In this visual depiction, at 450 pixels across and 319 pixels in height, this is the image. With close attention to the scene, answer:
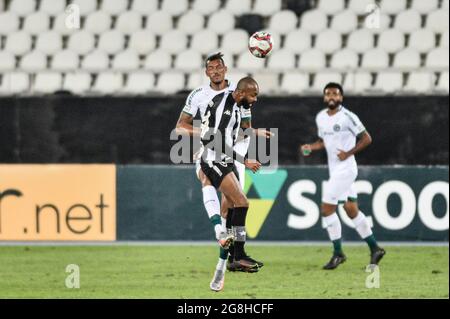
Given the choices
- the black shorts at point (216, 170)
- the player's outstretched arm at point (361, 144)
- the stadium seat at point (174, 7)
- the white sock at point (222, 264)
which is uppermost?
the stadium seat at point (174, 7)

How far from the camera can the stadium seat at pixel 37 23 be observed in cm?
1902

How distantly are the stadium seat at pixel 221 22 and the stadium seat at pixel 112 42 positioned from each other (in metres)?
1.50

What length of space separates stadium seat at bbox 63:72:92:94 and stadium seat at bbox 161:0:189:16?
6.19ft

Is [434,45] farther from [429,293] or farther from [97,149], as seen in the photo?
[429,293]

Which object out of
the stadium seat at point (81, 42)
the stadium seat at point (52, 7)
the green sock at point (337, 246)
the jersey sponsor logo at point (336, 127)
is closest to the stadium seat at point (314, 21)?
the stadium seat at point (81, 42)

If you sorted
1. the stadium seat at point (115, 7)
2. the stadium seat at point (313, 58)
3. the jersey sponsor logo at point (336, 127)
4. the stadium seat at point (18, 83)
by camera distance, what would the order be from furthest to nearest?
the stadium seat at point (115, 7) < the stadium seat at point (313, 58) < the stadium seat at point (18, 83) < the jersey sponsor logo at point (336, 127)

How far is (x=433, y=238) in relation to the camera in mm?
16250

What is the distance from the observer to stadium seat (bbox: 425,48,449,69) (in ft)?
57.8

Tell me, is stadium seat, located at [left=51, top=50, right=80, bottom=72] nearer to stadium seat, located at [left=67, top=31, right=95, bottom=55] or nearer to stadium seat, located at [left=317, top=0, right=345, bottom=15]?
stadium seat, located at [left=67, top=31, right=95, bottom=55]

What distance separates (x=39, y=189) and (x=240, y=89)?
34.6ft

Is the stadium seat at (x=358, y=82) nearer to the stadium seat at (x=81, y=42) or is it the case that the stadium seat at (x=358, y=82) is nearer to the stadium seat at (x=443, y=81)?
the stadium seat at (x=443, y=81)

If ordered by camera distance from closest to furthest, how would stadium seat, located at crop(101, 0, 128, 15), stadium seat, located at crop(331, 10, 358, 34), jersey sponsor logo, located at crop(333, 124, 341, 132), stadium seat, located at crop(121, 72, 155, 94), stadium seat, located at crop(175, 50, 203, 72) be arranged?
jersey sponsor logo, located at crop(333, 124, 341, 132) → stadium seat, located at crop(121, 72, 155, 94) → stadium seat, located at crop(175, 50, 203, 72) → stadium seat, located at crop(331, 10, 358, 34) → stadium seat, located at crop(101, 0, 128, 15)

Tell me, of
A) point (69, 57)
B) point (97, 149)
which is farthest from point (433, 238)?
point (69, 57)

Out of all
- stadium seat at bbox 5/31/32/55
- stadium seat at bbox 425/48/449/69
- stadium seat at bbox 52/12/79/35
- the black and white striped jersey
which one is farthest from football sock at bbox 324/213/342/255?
stadium seat at bbox 5/31/32/55
